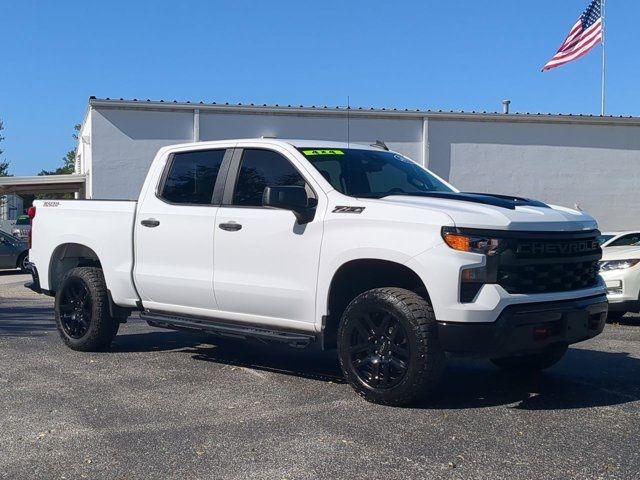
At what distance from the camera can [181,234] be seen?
694 cm

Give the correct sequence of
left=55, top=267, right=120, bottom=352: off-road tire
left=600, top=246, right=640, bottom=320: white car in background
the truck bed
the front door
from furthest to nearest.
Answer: left=600, top=246, right=640, bottom=320: white car in background < left=55, top=267, right=120, bottom=352: off-road tire < the truck bed < the front door

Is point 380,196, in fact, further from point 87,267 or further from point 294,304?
point 87,267

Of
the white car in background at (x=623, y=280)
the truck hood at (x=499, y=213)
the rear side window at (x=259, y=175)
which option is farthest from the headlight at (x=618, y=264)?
the rear side window at (x=259, y=175)

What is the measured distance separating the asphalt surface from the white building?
15340 millimetres

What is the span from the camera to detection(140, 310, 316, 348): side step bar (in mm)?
6137

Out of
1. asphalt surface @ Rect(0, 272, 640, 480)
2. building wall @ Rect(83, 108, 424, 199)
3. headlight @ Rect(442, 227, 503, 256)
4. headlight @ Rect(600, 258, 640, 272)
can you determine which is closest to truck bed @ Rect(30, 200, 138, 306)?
asphalt surface @ Rect(0, 272, 640, 480)

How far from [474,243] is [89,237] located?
4.26 meters

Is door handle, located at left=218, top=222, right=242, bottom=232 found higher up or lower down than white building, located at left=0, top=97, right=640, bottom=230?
lower down

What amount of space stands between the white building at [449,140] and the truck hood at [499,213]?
16.4 m

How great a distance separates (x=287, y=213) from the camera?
6215 mm

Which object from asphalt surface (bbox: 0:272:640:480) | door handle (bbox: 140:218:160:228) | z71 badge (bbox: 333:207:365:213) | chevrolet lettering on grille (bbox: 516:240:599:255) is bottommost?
asphalt surface (bbox: 0:272:640:480)

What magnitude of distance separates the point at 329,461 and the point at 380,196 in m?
2.41

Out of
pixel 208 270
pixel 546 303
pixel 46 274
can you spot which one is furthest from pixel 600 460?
pixel 46 274

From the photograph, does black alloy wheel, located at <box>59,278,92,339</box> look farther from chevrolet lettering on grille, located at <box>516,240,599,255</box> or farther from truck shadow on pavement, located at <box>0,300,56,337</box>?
chevrolet lettering on grille, located at <box>516,240,599,255</box>
